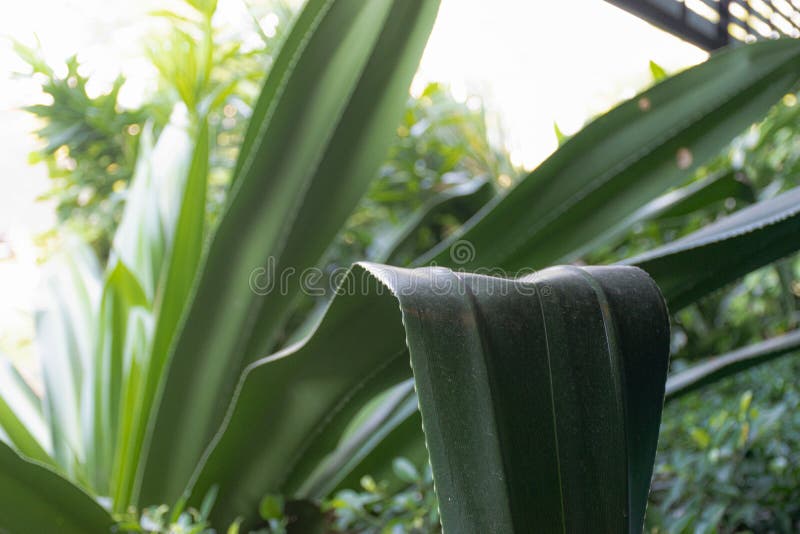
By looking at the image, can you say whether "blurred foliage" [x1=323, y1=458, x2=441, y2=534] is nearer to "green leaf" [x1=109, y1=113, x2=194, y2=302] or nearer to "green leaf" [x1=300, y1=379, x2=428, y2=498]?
"green leaf" [x1=300, y1=379, x2=428, y2=498]

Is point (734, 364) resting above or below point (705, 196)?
below

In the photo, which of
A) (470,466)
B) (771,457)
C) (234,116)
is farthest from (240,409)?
(234,116)

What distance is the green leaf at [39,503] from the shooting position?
0.44 meters

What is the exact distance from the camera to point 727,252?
0.41 m

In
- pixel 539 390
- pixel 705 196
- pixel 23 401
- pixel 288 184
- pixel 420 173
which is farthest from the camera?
pixel 420 173

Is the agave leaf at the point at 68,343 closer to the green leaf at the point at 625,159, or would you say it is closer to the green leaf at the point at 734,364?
the green leaf at the point at 625,159

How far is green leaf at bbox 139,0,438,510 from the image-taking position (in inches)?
19.9

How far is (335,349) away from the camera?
16.7 inches

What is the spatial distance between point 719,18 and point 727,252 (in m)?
0.91

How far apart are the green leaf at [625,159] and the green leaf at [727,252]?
11 centimetres

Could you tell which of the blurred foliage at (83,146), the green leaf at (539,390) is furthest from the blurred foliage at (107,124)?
the green leaf at (539,390)

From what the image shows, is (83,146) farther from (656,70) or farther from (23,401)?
(656,70)

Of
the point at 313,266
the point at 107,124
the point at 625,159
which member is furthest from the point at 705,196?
the point at 107,124

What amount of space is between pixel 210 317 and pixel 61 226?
85cm
